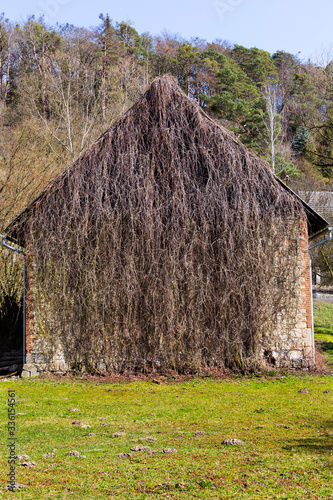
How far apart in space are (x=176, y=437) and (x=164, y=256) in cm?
505

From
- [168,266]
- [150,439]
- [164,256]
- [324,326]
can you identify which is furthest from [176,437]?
[324,326]

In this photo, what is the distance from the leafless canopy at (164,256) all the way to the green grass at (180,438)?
3.10 feet

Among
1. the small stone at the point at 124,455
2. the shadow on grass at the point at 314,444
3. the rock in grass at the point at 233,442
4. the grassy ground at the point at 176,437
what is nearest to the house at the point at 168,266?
the grassy ground at the point at 176,437

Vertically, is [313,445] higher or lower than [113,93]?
lower

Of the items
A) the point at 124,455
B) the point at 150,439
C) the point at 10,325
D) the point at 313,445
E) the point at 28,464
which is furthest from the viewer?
the point at 10,325

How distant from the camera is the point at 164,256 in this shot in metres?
10.4

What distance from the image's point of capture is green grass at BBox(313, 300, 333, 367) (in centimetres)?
1399

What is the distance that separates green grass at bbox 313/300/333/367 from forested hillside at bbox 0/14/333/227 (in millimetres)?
6100

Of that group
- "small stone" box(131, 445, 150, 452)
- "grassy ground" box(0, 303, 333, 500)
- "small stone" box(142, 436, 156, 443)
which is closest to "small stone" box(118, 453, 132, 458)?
"grassy ground" box(0, 303, 333, 500)

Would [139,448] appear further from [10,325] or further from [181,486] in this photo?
[10,325]

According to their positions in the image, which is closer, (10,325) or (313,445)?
(313,445)

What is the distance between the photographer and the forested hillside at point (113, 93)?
17.1 meters

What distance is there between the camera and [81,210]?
34.8ft

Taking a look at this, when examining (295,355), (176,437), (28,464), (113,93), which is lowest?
(176,437)
